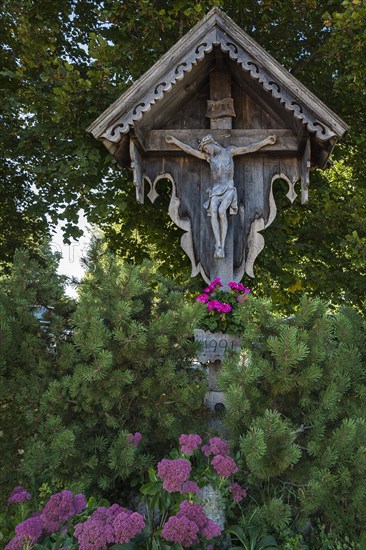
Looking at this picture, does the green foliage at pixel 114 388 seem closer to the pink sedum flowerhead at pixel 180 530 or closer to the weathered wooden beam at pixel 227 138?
the pink sedum flowerhead at pixel 180 530

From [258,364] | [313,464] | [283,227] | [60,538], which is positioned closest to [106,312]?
[258,364]

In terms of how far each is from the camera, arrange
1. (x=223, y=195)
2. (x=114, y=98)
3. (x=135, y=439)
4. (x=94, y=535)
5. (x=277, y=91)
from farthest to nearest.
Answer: (x=114, y=98) → (x=223, y=195) → (x=277, y=91) → (x=135, y=439) → (x=94, y=535)

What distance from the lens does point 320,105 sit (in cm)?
405

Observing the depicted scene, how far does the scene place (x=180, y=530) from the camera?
200cm

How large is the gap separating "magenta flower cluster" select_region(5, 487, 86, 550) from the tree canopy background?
12.7ft

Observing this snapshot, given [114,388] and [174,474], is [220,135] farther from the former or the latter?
[174,474]

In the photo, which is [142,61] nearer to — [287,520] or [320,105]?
[320,105]

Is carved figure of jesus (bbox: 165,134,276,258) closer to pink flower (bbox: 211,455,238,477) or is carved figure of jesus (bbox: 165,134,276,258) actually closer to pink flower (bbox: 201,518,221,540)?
pink flower (bbox: 211,455,238,477)

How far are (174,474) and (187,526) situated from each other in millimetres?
200

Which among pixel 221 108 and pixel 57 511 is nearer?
pixel 57 511

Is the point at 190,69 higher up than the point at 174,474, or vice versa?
the point at 190,69

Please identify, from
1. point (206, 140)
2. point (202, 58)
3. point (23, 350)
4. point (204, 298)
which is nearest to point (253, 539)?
point (23, 350)

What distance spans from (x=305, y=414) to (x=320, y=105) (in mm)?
2554

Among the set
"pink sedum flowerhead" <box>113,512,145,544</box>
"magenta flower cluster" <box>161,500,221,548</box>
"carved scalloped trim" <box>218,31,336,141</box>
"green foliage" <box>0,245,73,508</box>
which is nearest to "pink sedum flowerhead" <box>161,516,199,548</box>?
"magenta flower cluster" <box>161,500,221,548</box>
